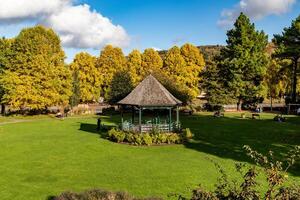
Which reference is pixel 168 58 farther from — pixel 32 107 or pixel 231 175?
pixel 231 175

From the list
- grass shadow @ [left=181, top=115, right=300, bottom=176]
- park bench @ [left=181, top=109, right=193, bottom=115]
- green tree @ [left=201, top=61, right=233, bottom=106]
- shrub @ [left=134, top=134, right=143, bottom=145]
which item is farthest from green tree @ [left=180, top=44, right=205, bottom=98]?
shrub @ [left=134, top=134, right=143, bottom=145]

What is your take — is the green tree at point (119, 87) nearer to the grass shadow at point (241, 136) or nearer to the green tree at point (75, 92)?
the green tree at point (75, 92)

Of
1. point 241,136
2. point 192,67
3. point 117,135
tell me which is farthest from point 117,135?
point 192,67

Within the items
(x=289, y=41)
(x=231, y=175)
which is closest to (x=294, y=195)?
(x=231, y=175)

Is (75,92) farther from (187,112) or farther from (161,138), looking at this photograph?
(161,138)

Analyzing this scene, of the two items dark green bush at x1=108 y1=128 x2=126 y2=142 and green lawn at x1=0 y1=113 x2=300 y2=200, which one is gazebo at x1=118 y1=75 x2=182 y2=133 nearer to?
dark green bush at x1=108 y1=128 x2=126 y2=142

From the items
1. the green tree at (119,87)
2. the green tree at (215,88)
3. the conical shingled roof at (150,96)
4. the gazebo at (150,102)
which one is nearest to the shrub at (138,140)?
the gazebo at (150,102)

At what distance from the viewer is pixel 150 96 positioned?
3753cm

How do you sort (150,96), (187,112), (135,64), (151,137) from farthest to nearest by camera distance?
(135,64) → (187,112) → (150,96) → (151,137)

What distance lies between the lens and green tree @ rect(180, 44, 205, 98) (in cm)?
7844

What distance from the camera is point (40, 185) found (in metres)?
21.2

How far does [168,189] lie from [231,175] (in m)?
4.50

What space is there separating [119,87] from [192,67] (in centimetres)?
1995

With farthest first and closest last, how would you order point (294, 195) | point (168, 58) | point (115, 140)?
point (168, 58), point (115, 140), point (294, 195)
